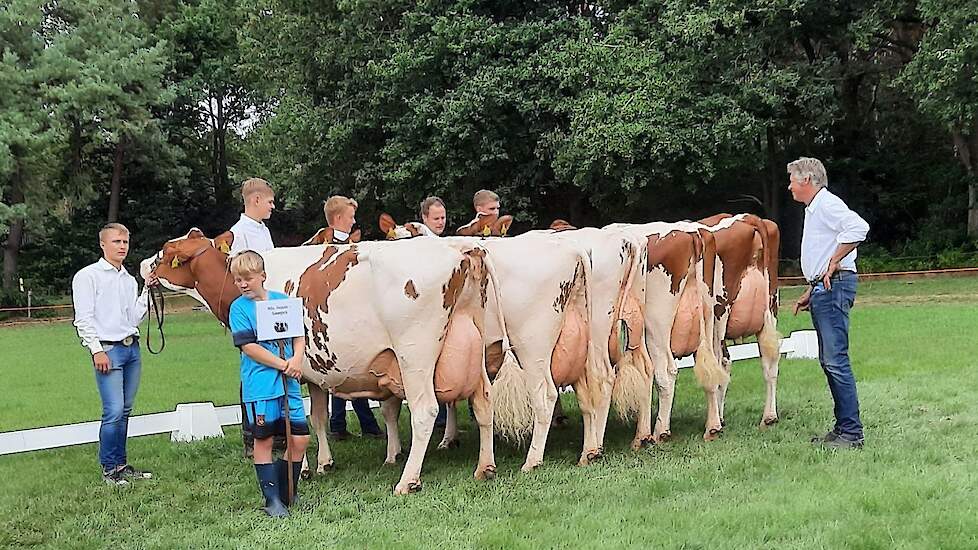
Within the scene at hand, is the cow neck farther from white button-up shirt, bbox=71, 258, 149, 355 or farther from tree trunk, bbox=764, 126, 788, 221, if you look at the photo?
tree trunk, bbox=764, 126, 788, 221

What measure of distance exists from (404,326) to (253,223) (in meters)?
1.80

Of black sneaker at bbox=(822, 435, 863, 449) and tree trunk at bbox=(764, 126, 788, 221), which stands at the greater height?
tree trunk at bbox=(764, 126, 788, 221)

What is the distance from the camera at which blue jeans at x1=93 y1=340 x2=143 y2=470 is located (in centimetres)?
652

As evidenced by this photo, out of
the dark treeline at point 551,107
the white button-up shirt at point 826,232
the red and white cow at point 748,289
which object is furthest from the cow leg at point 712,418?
the dark treeline at point 551,107

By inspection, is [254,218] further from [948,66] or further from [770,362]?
[948,66]

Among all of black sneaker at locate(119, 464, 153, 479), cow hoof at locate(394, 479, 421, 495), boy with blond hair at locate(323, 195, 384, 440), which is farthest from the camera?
boy with blond hair at locate(323, 195, 384, 440)

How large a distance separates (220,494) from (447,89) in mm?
19152

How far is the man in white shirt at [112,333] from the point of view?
21.1 feet

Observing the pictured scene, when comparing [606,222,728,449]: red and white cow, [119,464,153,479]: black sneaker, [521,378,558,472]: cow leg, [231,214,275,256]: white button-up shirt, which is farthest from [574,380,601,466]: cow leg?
[119,464,153,479]: black sneaker

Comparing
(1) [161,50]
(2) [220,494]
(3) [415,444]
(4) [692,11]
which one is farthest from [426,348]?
(1) [161,50]

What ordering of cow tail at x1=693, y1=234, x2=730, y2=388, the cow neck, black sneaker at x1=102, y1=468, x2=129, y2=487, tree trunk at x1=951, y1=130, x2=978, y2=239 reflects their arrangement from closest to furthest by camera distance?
1. black sneaker at x1=102, y1=468, x2=129, y2=487
2. the cow neck
3. cow tail at x1=693, y1=234, x2=730, y2=388
4. tree trunk at x1=951, y1=130, x2=978, y2=239

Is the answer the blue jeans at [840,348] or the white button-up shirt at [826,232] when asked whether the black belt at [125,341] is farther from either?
the blue jeans at [840,348]

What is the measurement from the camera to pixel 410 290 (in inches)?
243

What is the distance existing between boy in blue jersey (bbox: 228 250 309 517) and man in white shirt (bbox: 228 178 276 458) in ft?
4.59
